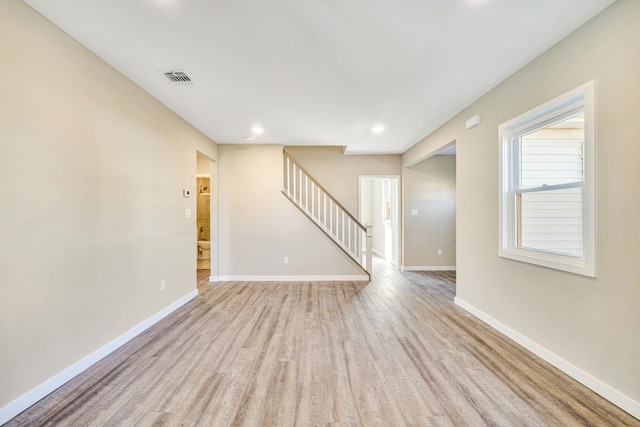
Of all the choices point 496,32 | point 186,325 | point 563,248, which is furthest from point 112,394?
point 496,32

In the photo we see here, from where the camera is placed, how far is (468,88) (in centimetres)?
267

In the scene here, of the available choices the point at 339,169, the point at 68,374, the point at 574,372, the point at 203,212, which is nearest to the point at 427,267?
the point at 339,169

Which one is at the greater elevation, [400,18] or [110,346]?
[400,18]

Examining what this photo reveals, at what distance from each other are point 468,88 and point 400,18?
4.61 ft

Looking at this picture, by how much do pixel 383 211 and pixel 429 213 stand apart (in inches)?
90.0

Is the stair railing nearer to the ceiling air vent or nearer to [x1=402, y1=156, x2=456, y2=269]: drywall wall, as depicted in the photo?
[x1=402, y1=156, x2=456, y2=269]: drywall wall

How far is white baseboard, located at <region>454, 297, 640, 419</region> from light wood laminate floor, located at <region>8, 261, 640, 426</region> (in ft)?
0.19

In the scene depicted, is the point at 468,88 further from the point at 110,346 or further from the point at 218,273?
the point at 218,273

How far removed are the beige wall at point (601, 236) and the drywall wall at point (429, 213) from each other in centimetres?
281

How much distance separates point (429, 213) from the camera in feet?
17.9

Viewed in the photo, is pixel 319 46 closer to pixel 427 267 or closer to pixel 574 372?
pixel 574 372

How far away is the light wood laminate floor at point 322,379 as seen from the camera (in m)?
1.52

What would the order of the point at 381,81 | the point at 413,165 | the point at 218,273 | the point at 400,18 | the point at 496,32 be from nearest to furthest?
1. the point at 400,18
2. the point at 496,32
3. the point at 381,81
4. the point at 218,273
5. the point at 413,165

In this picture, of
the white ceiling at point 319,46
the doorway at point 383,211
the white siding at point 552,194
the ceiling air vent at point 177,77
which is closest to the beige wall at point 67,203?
the white ceiling at point 319,46
